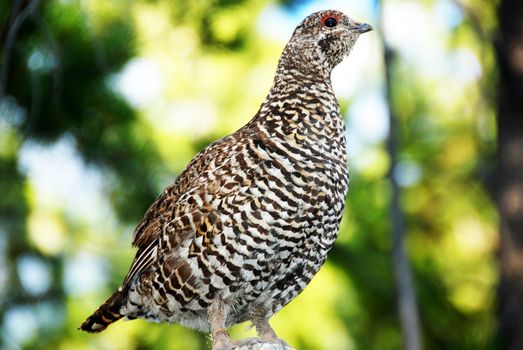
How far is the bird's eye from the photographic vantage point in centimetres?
468

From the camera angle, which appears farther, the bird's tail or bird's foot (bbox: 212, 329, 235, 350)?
the bird's tail

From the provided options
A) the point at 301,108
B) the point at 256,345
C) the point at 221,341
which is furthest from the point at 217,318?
the point at 301,108

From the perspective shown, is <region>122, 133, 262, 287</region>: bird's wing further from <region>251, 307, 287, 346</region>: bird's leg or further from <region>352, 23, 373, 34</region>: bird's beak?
<region>352, 23, 373, 34</region>: bird's beak

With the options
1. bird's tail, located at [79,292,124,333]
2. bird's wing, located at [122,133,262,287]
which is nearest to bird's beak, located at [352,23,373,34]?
bird's wing, located at [122,133,262,287]

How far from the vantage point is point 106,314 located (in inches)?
187

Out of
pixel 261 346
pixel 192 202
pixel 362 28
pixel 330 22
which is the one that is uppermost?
pixel 330 22

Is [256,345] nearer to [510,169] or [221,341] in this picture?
[221,341]

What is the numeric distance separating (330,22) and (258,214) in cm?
115

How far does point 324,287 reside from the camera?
9.27m

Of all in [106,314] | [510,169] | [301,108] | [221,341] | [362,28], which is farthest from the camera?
[510,169]

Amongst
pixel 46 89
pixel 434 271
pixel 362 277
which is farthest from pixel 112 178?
pixel 434 271

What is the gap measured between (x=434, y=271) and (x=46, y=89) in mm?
6116

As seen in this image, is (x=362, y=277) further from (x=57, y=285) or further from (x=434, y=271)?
(x=57, y=285)

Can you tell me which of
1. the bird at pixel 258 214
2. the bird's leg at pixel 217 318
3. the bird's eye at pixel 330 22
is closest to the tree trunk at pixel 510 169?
the bird's eye at pixel 330 22
